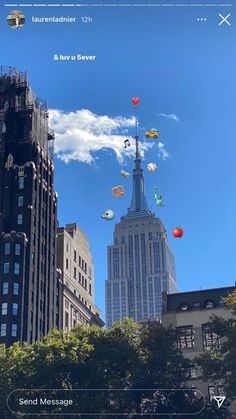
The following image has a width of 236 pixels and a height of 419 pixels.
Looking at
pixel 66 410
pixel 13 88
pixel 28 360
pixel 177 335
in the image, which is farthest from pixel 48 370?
Answer: pixel 13 88

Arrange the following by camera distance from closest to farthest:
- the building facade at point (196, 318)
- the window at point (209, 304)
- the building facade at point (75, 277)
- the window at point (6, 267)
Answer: the building facade at point (196, 318) → the window at point (209, 304) → the window at point (6, 267) → the building facade at point (75, 277)

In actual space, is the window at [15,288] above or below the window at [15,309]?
above

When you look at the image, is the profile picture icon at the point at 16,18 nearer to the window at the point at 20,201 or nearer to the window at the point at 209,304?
the window at the point at 209,304

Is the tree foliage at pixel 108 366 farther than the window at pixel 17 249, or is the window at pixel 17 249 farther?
the window at pixel 17 249

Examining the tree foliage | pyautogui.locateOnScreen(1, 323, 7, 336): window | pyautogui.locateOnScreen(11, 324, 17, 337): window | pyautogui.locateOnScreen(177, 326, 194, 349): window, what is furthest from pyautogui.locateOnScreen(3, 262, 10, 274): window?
the tree foliage

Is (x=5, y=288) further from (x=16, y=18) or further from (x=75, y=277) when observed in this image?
(x=16, y=18)

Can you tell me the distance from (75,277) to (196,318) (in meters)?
62.1

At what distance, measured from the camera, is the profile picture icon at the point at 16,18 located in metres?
42.7

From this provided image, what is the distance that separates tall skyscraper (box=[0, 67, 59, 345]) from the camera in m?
102

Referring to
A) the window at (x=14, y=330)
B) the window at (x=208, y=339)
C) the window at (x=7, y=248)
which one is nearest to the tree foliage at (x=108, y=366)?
the window at (x=208, y=339)

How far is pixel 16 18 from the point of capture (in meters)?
42.7

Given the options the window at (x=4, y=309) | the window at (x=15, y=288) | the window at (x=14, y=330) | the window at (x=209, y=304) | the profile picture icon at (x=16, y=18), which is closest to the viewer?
the profile picture icon at (x=16, y=18)

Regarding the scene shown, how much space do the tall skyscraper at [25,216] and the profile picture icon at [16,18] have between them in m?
62.3

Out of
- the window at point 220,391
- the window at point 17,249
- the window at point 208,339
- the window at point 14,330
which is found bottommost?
the window at point 220,391
